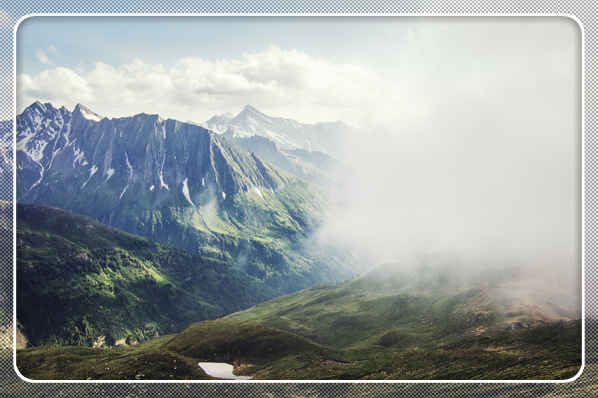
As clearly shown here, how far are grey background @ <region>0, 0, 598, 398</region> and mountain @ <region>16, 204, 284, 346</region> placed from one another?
66540 mm

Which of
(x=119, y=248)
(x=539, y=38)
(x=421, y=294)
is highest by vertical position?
→ (x=539, y=38)

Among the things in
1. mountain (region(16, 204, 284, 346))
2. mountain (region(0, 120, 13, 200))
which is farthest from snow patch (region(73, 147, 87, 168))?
mountain (region(0, 120, 13, 200))

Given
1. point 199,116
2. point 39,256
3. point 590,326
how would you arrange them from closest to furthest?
1. point 590,326
2. point 199,116
3. point 39,256

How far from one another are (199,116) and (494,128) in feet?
51.0

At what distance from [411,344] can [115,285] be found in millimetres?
119792

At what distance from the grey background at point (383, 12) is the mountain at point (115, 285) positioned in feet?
218

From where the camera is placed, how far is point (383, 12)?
44.7 ft

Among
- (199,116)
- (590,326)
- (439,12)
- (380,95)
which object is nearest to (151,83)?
(199,116)

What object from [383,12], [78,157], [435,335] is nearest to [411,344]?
[435,335]

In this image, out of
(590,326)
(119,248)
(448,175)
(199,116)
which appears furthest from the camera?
(119,248)

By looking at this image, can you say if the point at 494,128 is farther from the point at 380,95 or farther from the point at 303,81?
the point at 303,81

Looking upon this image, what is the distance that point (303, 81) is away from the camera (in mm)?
17734

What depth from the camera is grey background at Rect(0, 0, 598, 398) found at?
1333cm

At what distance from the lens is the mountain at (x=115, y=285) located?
97688 mm
